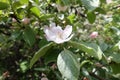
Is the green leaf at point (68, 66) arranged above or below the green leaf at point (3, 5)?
below

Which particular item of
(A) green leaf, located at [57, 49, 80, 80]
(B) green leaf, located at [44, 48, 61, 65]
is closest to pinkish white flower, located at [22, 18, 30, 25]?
(B) green leaf, located at [44, 48, 61, 65]

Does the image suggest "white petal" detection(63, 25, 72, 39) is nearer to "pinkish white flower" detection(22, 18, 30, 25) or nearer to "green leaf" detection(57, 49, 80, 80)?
"green leaf" detection(57, 49, 80, 80)

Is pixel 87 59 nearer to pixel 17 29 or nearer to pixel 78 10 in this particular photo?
pixel 17 29

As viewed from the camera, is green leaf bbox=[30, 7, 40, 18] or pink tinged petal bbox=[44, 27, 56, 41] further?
green leaf bbox=[30, 7, 40, 18]

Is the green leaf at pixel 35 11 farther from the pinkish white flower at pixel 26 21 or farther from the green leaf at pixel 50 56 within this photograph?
the green leaf at pixel 50 56

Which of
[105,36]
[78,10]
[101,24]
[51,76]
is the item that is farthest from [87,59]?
[101,24]

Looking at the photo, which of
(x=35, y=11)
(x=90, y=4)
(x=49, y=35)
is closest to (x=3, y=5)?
(x=35, y=11)

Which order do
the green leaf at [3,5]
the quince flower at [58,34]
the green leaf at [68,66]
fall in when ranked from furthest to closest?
1. the green leaf at [3,5]
2. the quince flower at [58,34]
3. the green leaf at [68,66]

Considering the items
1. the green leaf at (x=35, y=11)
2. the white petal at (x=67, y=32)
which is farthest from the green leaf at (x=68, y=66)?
the green leaf at (x=35, y=11)
